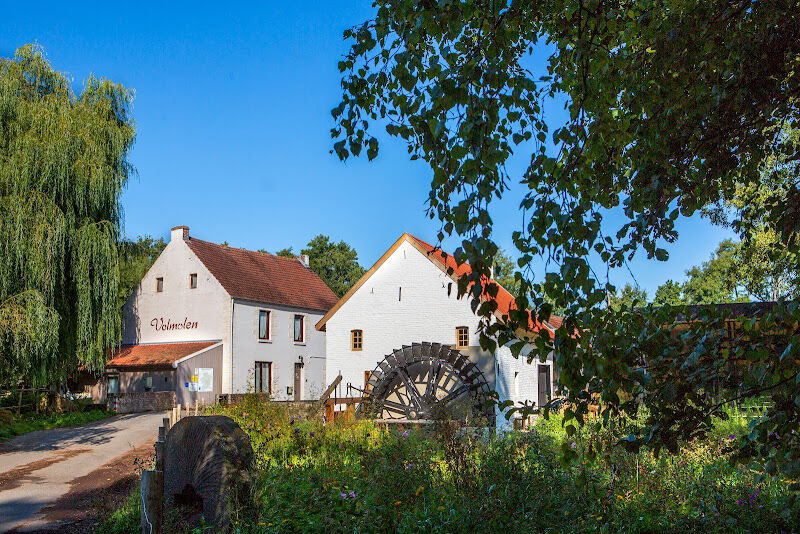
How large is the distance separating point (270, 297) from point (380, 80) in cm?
3152

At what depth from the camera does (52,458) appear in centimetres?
1512

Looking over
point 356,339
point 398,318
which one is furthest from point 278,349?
point 398,318

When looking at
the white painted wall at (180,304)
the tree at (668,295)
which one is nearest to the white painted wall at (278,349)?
the white painted wall at (180,304)

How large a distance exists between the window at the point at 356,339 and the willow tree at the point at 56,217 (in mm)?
8041

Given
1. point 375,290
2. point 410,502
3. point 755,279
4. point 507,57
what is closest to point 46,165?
point 375,290

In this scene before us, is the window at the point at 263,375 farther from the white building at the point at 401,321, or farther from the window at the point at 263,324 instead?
the white building at the point at 401,321

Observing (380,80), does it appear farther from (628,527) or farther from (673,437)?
(628,527)

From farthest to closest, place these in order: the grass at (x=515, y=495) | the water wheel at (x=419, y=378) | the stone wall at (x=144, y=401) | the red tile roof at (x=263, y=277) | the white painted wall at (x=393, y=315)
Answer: the red tile roof at (x=263, y=277) → the stone wall at (x=144, y=401) → the white painted wall at (x=393, y=315) → the water wheel at (x=419, y=378) → the grass at (x=515, y=495)

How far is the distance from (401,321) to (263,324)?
455 inches

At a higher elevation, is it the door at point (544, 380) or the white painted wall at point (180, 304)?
the white painted wall at point (180, 304)

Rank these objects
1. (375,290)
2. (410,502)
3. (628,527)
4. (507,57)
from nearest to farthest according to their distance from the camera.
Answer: (507,57) < (628,527) < (410,502) < (375,290)

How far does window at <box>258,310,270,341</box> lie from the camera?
33.3 meters

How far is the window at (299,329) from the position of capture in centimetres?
3572

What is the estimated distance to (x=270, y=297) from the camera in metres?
34.2
